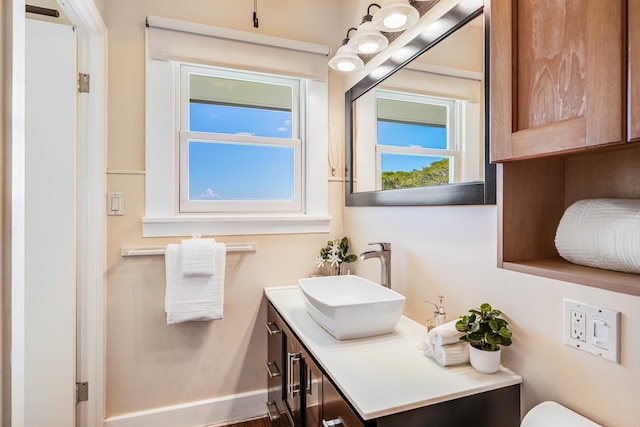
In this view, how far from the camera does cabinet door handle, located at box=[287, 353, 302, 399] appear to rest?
1339 millimetres

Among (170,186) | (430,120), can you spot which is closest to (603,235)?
(430,120)

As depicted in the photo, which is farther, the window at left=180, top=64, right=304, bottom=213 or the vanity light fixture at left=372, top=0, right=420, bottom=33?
the window at left=180, top=64, right=304, bottom=213

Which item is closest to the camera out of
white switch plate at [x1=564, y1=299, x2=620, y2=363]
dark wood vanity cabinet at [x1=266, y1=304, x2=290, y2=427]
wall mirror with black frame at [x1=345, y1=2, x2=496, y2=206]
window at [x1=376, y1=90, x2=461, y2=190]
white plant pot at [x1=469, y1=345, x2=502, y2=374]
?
white switch plate at [x1=564, y1=299, x2=620, y2=363]

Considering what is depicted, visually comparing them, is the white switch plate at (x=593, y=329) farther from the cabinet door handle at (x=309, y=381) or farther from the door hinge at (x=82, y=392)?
the door hinge at (x=82, y=392)

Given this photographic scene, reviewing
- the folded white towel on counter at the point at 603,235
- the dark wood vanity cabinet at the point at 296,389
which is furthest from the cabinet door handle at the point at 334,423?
the folded white towel on counter at the point at 603,235

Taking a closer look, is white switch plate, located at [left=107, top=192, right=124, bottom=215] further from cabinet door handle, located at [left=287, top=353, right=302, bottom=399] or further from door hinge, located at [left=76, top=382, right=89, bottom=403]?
cabinet door handle, located at [left=287, top=353, right=302, bottom=399]

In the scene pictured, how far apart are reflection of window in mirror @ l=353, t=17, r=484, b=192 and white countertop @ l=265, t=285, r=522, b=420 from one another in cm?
61

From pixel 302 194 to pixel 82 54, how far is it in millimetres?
1316

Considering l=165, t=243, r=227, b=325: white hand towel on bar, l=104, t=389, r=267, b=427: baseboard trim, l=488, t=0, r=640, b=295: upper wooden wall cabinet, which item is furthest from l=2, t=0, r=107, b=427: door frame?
l=488, t=0, r=640, b=295: upper wooden wall cabinet

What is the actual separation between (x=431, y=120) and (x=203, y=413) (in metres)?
1.93

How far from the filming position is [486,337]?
98 centimetres

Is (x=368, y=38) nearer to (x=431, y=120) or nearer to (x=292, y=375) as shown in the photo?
(x=431, y=120)

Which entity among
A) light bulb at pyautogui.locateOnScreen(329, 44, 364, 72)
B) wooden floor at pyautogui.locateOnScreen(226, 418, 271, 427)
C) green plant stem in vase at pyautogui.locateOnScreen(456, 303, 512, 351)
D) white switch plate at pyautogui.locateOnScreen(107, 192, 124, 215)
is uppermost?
→ light bulb at pyautogui.locateOnScreen(329, 44, 364, 72)

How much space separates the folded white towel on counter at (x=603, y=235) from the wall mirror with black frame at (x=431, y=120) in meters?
0.34
